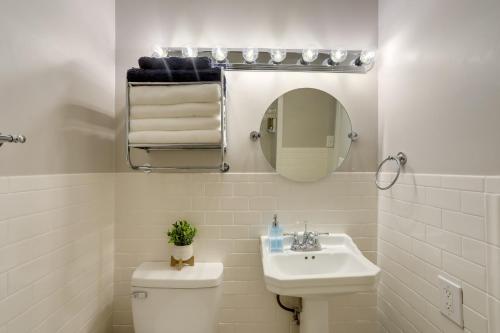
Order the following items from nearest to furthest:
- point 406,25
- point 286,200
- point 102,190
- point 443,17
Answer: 1. point 443,17
2. point 406,25
3. point 102,190
4. point 286,200

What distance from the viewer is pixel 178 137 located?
122 centimetres

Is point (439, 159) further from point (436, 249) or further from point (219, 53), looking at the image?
point (219, 53)

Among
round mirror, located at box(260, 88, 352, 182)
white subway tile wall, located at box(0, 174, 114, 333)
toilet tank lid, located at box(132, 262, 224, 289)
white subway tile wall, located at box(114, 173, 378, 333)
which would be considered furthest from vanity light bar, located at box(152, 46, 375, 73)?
toilet tank lid, located at box(132, 262, 224, 289)

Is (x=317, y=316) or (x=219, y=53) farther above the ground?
(x=219, y=53)

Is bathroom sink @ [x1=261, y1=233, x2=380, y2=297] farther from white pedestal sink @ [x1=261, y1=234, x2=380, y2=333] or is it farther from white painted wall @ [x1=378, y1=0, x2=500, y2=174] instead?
white painted wall @ [x1=378, y1=0, x2=500, y2=174]

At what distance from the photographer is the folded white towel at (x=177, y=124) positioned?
4.01ft

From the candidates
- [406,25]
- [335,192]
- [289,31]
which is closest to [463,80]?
[406,25]

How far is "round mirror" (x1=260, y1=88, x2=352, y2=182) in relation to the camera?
4.75 feet

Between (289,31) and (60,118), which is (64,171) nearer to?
(60,118)

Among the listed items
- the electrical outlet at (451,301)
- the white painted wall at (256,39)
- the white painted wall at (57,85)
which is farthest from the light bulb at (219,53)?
the electrical outlet at (451,301)

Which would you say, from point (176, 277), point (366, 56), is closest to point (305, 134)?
point (366, 56)

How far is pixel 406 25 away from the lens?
122 cm

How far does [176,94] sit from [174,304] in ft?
3.24

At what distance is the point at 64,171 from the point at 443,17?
1610 millimetres
